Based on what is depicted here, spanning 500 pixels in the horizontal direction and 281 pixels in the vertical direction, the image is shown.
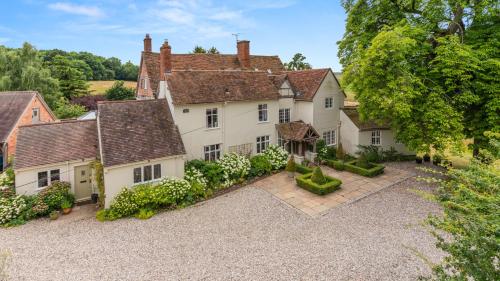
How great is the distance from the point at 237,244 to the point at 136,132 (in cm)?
1104

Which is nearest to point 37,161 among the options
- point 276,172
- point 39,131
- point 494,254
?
point 39,131

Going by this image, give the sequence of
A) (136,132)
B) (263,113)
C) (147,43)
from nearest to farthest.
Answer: (136,132) < (263,113) < (147,43)

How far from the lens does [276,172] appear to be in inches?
932

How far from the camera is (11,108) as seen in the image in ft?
83.7

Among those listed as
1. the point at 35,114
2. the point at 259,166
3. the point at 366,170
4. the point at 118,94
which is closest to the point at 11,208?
the point at 35,114

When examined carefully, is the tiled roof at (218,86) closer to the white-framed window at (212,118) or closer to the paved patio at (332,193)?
the white-framed window at (212,118)

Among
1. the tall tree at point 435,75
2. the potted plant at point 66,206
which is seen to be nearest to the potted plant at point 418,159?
the tall tree at point 435,75

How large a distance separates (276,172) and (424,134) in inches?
446

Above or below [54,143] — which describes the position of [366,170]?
below

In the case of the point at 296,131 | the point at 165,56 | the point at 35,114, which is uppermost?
the point at 165,56

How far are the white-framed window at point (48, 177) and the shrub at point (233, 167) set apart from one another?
36.2 feet

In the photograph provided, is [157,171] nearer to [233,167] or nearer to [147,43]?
[233,167]

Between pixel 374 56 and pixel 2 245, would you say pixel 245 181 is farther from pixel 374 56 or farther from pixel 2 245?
pixel 2 245

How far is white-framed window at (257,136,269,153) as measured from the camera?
82.4 ft
